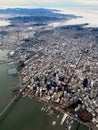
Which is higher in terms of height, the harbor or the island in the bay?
the island in the bay

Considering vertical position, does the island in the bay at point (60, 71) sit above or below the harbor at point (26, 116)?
above

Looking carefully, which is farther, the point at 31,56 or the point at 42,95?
the point at 31,56

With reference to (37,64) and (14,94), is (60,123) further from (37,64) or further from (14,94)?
(37,64)

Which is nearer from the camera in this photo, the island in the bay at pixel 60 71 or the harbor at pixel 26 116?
the harbor at pixel 26 116

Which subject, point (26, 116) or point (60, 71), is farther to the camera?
point (60, 71)

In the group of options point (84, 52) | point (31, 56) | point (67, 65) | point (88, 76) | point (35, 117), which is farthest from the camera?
point (84, 52)

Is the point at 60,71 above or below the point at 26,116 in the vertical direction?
above

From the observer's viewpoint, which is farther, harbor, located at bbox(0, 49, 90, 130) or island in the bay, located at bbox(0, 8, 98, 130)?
island in the bay, located at bbox(0, 8, 98, 130)

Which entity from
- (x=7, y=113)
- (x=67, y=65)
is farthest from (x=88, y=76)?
(x=7, y=113)
